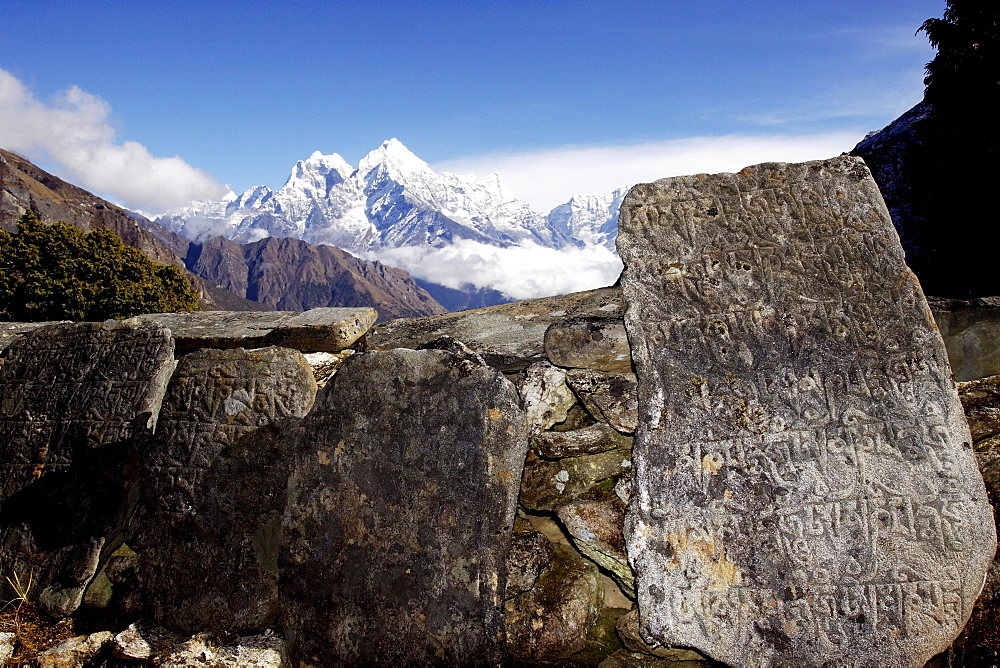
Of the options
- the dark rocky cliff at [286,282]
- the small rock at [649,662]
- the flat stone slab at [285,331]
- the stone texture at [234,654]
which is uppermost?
the dark rocky cliff at [286,282]

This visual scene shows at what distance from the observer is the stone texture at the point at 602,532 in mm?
2391

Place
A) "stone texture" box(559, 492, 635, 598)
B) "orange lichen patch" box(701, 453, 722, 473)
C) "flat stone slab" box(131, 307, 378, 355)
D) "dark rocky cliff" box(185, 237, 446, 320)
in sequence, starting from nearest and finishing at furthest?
"orange lichen patch" box(701, 453, 722, 473)
"stone texture" box(559, 492, 635, 598)
"flat stone slab" box(131, 307, 378, 355)
"dark rocky cliff" box(185, 237, 446, 320)

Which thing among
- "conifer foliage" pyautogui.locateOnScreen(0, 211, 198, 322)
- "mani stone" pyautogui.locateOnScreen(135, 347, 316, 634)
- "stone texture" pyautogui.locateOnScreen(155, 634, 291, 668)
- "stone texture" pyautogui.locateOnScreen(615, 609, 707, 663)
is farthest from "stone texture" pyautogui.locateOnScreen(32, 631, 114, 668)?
"conifer foliage" pyautogui.locateOnScreen(0, 211, 198, 322)

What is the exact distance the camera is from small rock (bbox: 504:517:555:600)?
2412 mm

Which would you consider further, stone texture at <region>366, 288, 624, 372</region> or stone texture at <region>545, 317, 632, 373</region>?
stone texture at <region>366, 288, 624, 372</region>

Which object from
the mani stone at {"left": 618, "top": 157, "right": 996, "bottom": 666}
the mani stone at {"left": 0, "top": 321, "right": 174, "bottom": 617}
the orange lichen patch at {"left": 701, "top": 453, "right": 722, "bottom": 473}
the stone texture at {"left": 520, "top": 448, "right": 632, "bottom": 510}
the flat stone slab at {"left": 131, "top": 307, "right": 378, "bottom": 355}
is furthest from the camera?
the flat stone slab at {"left": 131, "top": 307, "right": 378, "bottom": 355}

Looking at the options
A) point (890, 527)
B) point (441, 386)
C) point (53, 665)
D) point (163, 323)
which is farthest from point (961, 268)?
point (53, 665)

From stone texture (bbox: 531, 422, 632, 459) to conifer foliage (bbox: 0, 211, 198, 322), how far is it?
1980 cm

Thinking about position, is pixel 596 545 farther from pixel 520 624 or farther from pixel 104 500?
pixel 104 500

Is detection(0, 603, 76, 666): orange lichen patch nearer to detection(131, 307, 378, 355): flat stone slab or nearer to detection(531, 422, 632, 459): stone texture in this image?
detection(131, 307, 378, 355): flat stone slab

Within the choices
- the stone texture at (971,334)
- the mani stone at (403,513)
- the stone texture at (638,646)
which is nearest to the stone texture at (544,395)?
the mani stone at (403,513)

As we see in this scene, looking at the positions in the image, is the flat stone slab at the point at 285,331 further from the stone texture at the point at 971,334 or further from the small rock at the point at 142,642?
the stone texture at the point at 971,334

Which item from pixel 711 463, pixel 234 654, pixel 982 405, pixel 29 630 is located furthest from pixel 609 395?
pixel 29 630

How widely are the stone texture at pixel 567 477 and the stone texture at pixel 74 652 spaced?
210 cm
